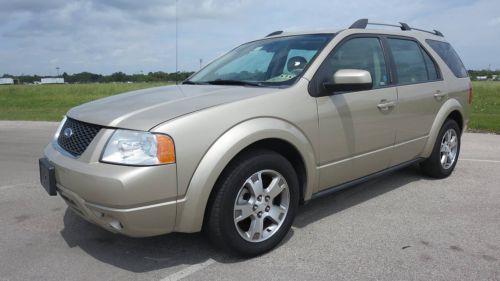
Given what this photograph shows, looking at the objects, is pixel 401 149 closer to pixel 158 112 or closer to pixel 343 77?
pixel 343 77

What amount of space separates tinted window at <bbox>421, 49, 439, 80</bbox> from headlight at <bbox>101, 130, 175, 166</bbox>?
11.4ft

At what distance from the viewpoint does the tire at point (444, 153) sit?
5.27 meters

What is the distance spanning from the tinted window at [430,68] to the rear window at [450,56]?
26 centimetres

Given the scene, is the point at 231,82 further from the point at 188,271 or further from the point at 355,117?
the point at 188,271

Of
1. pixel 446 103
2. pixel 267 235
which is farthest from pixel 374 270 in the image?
pixel 446 103

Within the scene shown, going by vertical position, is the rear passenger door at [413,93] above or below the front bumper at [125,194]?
above

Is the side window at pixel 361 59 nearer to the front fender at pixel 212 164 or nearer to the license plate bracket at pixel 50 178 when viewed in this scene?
the front fender at pixel 212 164

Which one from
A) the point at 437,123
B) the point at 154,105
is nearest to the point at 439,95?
the point at 437,123

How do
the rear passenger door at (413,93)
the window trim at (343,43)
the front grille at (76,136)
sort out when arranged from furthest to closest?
the rear passenger door at (413,93)
the window trim at (343,43)
the front grille at (76,136)

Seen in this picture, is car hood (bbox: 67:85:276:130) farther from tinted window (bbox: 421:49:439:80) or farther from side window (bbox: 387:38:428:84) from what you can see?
tinted window (bbox: 421:49:439:80)

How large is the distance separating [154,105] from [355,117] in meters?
1.79

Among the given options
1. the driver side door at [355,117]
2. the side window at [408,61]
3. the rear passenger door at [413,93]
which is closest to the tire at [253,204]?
the driver side door at [355,117]

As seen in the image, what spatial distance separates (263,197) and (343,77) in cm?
115

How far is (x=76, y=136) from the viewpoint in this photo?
3188 mm
